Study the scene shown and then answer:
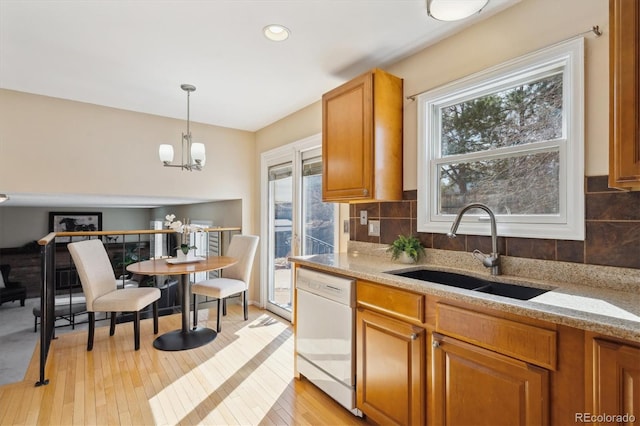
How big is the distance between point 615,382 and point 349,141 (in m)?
1.89

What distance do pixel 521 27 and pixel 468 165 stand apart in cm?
79

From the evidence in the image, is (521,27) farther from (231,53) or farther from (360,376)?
(360,376)

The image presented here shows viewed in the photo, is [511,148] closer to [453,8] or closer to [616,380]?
[453,8]

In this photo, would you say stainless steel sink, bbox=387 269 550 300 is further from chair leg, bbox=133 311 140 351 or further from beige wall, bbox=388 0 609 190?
chair leg, bbox=133 311 140 351

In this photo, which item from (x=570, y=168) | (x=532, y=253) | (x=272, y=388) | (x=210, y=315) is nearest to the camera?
(x=570, y=168)

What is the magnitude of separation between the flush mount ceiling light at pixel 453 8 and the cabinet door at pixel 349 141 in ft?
1.86

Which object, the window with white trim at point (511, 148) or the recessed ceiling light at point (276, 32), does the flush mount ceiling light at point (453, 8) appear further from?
the recessed ceiling light at point (276, 32)

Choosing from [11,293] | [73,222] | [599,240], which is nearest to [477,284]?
[599,240]

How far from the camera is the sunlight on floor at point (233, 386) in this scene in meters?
2.01

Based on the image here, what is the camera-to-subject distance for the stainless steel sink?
1.60 metres

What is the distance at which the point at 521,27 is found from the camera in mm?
1778

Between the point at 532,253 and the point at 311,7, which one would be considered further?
the point at 311,7

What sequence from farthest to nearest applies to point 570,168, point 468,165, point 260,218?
point 260,218, point 468,165, point 570,168

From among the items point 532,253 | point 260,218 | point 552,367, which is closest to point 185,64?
point 260,218
